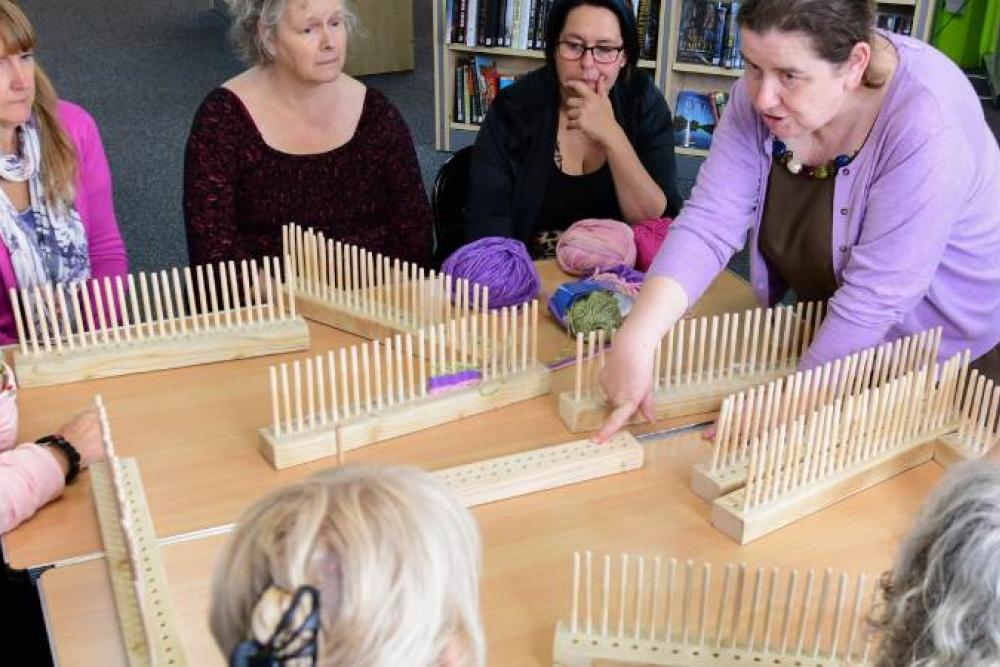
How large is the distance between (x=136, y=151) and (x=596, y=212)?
3869mm

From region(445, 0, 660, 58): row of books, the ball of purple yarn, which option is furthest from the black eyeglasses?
region(445, 0, 660, 58): row of books

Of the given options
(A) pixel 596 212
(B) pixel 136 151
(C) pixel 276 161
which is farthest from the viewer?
(B) pixel 136 151

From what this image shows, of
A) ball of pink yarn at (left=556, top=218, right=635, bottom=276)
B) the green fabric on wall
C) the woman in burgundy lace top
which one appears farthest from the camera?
the green fabric on wall

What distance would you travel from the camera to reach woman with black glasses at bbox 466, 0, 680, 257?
289 cm

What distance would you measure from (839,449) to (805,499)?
12 centimetres

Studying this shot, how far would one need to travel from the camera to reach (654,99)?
10.2 feet

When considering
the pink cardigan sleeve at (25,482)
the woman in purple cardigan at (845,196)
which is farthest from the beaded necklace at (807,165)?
the pink cardigan sleeve at (25,482)

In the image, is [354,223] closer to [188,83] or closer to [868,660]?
[868,660]

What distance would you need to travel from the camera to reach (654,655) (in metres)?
1.44

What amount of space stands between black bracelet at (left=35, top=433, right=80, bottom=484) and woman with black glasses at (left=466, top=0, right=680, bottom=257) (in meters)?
1.39

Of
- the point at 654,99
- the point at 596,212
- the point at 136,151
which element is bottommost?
the point at 136,151

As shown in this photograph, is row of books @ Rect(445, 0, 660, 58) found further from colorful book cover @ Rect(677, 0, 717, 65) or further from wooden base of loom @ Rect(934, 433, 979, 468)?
wooden base of loom @ Rect(934, 433, 979, 468)

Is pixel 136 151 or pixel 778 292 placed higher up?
pixel 778 292

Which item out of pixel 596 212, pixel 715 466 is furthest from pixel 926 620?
pixel 596 212
